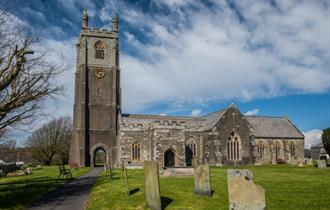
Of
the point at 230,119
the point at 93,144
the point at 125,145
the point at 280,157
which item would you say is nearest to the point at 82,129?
the point at 93,144

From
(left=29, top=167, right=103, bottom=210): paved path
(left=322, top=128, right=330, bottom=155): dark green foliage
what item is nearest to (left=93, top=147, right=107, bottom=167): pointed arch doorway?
(left=29, top=167, right=103, bottom=210): paved path

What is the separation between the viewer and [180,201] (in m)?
12.4

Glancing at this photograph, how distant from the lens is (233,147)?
4059 centimetres

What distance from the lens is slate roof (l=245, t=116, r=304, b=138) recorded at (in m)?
47.6

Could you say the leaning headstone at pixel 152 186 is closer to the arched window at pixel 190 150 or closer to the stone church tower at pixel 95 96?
the stone church tower at pixel 95 96

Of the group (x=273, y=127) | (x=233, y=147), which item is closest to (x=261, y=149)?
(x=273, y=127)

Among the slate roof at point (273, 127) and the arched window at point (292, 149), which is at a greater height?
the slate roof at point (273, 127)

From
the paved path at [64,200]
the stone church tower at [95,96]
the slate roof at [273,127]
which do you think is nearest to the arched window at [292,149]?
the slate roof at [273,127]

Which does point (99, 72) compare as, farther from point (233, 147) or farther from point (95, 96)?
point (233, 147)

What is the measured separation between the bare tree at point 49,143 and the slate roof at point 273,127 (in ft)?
116

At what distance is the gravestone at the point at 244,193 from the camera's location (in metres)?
8.10

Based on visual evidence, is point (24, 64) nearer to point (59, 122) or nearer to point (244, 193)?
point (244, 193)

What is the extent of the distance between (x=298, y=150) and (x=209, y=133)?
58.4 feet

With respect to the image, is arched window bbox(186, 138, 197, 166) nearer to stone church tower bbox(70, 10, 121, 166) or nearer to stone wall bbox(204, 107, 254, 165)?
stone wall bbox(204, 107, 254, 165)
